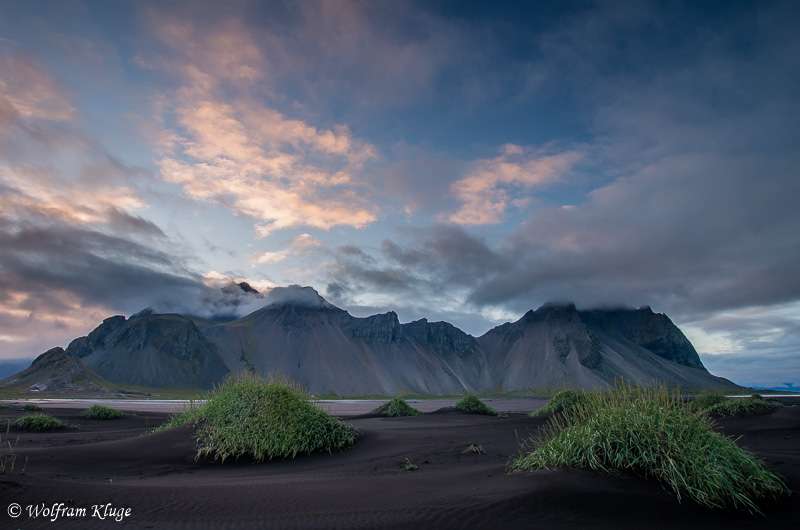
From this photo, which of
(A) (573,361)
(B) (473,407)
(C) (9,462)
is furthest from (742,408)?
(A) (573,361)

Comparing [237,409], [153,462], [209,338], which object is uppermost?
[209,338]

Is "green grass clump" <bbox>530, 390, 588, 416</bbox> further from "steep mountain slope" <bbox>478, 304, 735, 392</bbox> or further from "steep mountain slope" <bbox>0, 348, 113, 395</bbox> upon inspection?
"steep mountain slope" <bbox>478, 304, 735, 392</bbox>

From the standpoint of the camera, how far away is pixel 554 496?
5879mm

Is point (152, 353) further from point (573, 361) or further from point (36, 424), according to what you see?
point (36, 424)

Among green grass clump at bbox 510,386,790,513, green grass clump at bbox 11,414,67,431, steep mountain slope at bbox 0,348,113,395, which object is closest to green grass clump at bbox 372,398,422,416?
green grass clump at bbox 11,414,67,431

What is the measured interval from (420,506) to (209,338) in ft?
660

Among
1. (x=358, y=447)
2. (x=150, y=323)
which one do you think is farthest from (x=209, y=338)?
(x=358, y=447)

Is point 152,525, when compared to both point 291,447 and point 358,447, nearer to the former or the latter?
point 291,447

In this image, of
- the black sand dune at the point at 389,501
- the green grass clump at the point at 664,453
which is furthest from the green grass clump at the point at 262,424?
the green grass clump at the point at 664,453

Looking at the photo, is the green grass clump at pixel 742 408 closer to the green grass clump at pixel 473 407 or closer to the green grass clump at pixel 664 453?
the green grass clump at pixel 473 407

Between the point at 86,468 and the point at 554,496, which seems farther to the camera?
the point at 86,468

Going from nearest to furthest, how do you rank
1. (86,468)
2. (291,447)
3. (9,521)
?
(9,521) → (86,468) → (291,447)

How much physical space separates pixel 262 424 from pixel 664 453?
9795 millimetres

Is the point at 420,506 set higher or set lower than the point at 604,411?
lower
